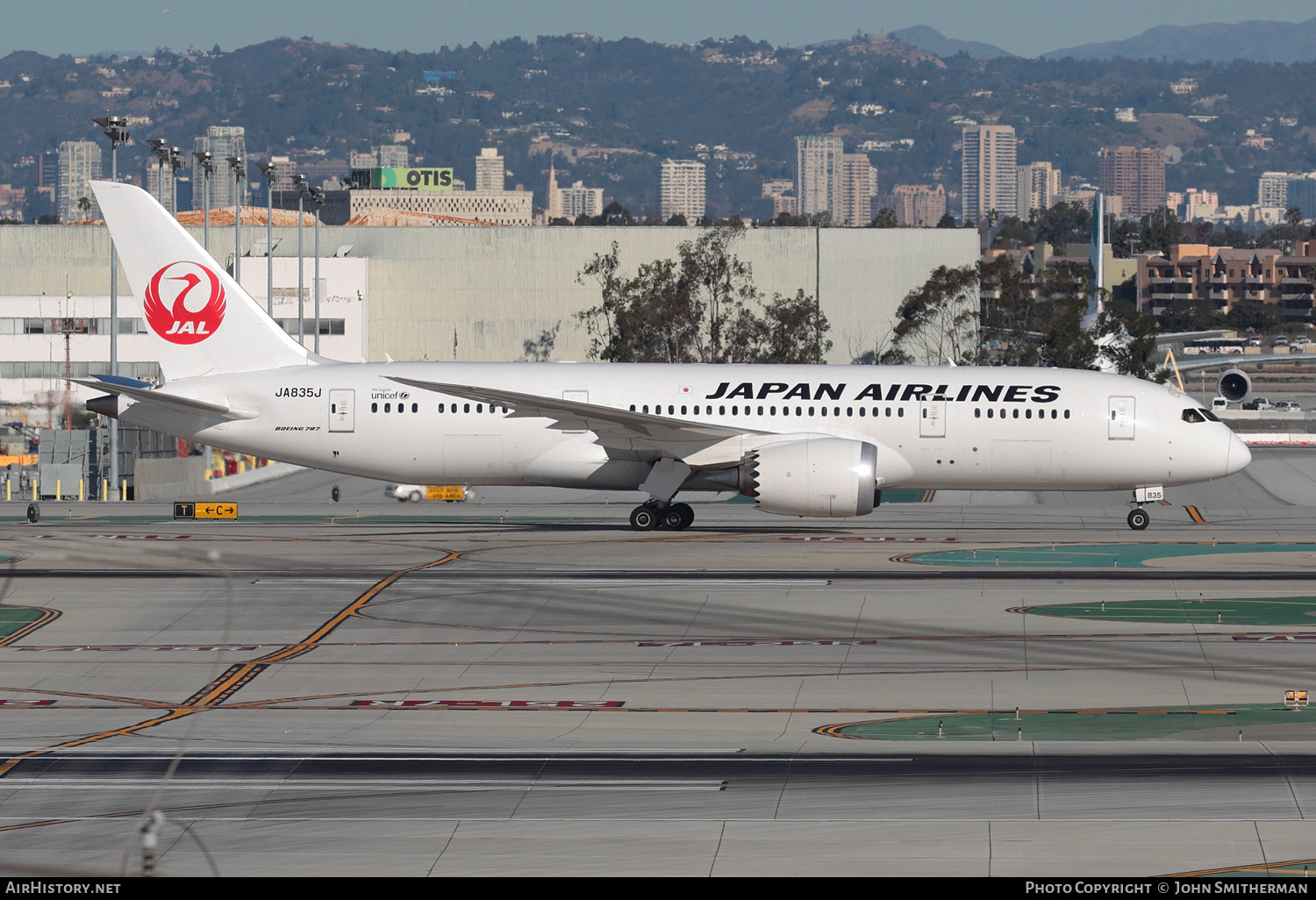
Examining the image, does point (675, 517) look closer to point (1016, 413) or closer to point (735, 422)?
point (735, 422)

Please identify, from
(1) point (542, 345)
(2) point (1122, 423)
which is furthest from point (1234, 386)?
(1) point (542, 345)

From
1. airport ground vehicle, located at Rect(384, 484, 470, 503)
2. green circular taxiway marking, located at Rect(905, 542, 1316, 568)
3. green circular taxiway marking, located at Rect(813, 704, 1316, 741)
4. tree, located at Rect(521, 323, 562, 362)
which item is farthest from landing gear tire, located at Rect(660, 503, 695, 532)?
tree, located at Rect(521, 323, 562, 362)

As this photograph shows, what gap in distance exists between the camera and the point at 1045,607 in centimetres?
2981

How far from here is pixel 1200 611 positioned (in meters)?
29.5

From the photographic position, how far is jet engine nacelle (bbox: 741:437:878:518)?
125 ft

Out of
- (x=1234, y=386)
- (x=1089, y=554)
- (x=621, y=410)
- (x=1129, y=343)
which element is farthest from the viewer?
(x=1129, y=343)

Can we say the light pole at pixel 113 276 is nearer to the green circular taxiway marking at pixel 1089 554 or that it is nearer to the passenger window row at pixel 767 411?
the passenger window row at pixel 767 411

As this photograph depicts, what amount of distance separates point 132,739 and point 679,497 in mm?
36577

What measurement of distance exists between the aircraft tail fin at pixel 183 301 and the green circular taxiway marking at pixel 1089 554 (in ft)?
59.0

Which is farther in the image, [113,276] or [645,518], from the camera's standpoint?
[113,276]

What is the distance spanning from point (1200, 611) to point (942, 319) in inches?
3357

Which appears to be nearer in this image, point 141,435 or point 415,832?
point 415,832

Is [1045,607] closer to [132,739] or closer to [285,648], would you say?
[285,648]

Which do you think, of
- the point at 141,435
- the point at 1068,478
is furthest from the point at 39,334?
the point at 1068,478
